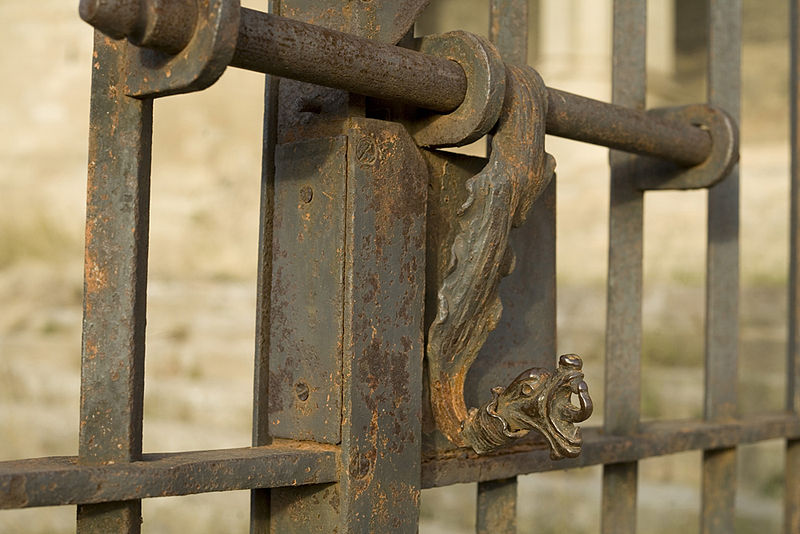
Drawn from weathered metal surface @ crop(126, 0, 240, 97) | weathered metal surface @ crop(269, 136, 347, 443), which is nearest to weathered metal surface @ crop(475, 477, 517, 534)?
weathered metal surface @ crop(269, 136, 347, 443)

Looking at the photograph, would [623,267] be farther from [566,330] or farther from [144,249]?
[566,330]

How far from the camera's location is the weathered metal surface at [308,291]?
0.73 m

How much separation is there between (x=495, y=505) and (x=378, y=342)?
1.04 ft

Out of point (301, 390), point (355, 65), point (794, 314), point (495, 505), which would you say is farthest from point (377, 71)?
point (794, 314)

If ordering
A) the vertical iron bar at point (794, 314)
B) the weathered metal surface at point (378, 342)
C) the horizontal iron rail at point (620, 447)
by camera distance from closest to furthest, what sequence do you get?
the weathered metal surface at point (378, 342) → the horizontal iron rail at point (620, 447) → the vertical iron bar at point (794, 314)

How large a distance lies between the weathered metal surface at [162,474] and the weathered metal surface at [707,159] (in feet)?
1.85

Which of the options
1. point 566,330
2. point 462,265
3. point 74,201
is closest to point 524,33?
point 462,265

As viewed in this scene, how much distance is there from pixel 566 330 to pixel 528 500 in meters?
0.81

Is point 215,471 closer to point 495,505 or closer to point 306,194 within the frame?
point 306,194

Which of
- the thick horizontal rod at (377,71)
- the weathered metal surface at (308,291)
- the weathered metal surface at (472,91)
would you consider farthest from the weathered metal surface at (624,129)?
the weathered metal surface at (308,291)

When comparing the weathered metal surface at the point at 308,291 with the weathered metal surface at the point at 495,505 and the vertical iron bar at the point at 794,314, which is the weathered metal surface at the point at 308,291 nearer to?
the weathered metal surface at the point at 495,505

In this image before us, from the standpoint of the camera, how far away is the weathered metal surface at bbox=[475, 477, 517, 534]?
3.18 ft

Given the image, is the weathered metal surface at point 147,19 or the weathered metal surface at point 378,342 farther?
the weathered metal surface at point 378,342

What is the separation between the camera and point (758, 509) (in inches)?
106
